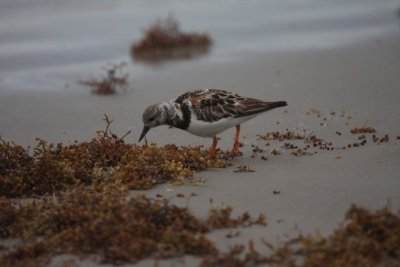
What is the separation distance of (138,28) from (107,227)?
11088mm

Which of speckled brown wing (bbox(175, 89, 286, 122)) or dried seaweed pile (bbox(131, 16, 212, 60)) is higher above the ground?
dried seaweed pile (bbox(131, 16, 212, 60))

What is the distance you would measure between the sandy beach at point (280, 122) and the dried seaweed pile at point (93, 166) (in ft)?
0.64

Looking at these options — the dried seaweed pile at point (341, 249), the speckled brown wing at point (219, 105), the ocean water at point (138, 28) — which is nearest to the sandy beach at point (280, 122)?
the dried seaweed pile at point (341, 249)

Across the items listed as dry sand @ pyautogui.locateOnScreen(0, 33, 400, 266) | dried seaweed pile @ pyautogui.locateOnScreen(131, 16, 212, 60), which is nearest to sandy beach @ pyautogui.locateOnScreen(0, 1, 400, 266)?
dry sand @ pyautogui.locateOnScreen(0, 33, 400, 266)

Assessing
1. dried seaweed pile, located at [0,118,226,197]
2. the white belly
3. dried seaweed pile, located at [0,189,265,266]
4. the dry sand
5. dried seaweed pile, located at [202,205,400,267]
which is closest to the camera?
dried seaweed pile, located at [202,205,400,267]

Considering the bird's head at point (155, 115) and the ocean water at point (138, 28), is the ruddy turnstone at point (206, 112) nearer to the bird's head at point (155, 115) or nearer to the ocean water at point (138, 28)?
the bird's head at point (155, 115)

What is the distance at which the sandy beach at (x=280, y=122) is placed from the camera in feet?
16.9

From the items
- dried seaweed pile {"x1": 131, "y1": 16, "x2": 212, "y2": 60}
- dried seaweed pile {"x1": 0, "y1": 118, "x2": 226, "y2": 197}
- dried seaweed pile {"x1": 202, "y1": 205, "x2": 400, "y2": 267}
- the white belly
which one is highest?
dried seaweed pile {"x1": 131, "y1": 16, "x2": 212, "y2": 60}

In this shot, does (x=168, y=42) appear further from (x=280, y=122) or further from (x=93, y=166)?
(x=93, y=166)

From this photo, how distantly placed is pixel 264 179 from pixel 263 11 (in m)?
11.6

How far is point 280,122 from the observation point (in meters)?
8.12

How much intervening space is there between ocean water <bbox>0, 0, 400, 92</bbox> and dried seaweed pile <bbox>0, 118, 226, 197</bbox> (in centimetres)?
457

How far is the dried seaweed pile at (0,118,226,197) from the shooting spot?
561cm

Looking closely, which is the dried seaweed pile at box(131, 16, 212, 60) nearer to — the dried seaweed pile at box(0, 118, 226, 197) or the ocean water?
the ocean water
